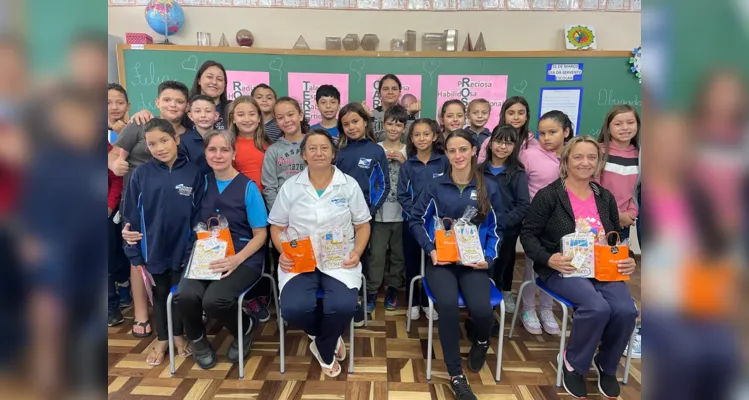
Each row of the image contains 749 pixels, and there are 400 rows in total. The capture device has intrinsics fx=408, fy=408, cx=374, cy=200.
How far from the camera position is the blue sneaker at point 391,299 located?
128 inches

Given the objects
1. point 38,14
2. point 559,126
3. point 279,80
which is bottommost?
point 38,14

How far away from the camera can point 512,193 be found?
2799 mm

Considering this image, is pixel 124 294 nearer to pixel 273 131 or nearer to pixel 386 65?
pixel 273 131

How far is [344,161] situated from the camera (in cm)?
292

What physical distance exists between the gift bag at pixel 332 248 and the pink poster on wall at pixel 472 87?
2.36 meters

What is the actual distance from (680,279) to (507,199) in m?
2.55

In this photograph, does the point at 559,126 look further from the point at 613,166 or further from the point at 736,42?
the point at 736,42

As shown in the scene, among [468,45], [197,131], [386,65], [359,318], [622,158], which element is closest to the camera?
[622,158]

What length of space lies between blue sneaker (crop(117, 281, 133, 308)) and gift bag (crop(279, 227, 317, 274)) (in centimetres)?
171

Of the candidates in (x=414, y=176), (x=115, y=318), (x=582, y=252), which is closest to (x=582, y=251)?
(x=582, y=252)

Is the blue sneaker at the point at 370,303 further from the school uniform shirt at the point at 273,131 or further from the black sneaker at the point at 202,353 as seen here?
the school uniform shirt at the point at 273,131

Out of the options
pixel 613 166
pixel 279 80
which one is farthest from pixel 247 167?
pixel 613 166

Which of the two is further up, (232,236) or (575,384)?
(232,236)

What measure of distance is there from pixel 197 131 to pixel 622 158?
110 inches
